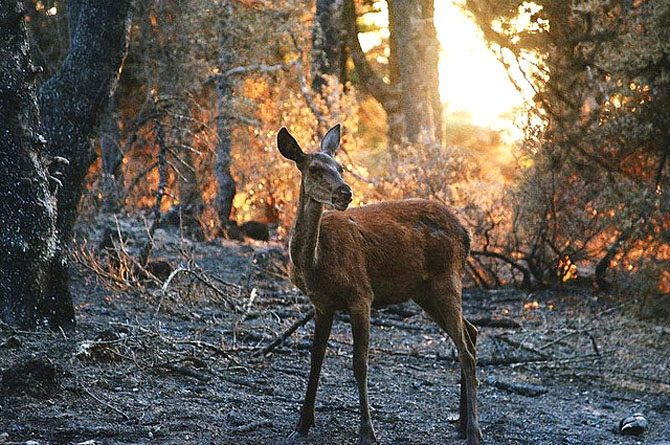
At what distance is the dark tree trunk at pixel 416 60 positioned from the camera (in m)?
20.0

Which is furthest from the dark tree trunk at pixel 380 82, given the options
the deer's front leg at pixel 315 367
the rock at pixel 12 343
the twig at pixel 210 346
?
the deer's front leg at pixel 315 367

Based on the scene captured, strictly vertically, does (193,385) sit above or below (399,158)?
below

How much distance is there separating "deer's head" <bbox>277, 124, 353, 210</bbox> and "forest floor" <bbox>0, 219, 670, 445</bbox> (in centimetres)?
179

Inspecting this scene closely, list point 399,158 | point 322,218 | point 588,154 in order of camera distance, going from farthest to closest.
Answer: point 399,158, point 588,154, point 322,218

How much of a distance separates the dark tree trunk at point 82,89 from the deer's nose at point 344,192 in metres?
4.05

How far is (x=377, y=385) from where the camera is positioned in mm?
8758

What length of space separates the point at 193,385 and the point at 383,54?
24.1 meters

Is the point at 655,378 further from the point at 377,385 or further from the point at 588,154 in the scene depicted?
the point at 588,154

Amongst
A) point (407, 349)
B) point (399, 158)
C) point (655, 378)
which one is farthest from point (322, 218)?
point (399, 158)

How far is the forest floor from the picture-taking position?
6727 millimetres

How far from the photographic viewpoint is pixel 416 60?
20375mm

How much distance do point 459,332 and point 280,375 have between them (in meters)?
2.10

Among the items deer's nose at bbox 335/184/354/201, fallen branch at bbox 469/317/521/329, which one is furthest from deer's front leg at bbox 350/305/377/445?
Answer: fallen branch at bbox 469/317/521/329

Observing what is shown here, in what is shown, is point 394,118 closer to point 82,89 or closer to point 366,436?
point 82,89
